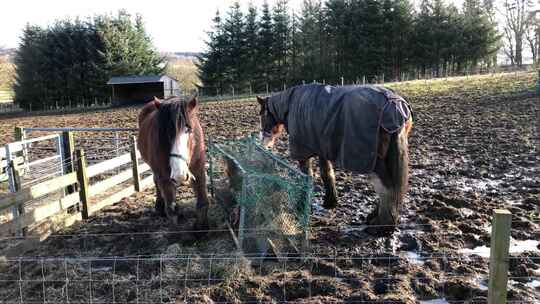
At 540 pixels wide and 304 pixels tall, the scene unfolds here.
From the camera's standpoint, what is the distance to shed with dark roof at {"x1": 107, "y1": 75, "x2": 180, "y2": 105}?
30.6 meters

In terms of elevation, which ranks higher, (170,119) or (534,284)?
(170,119)

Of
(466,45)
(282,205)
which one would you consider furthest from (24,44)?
(282,205)

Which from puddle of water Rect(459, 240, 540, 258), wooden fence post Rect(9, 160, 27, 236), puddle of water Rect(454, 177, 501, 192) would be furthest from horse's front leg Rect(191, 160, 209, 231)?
puddle of water Rect(454, 177, 501, 192)

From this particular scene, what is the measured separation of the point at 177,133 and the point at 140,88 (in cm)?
2921

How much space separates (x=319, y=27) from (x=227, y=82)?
10.1 metres

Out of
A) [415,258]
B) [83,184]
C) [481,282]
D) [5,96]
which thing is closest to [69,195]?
[83,184]

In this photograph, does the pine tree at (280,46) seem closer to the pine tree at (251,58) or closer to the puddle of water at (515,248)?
the pine tree at (251,58)

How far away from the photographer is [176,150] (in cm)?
447

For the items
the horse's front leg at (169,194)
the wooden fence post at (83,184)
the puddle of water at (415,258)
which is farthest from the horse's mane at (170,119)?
the puddle of water at (415,258)

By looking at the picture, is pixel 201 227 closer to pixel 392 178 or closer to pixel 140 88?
pixel 392 178

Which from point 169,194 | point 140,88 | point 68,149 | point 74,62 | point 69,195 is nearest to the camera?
point 169,194

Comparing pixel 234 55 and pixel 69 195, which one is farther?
pixel 234 55

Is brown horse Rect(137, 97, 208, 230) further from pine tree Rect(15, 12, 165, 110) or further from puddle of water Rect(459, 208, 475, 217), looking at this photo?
pine tree Rect(15, 12, 165, 110)

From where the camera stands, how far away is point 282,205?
483cm
